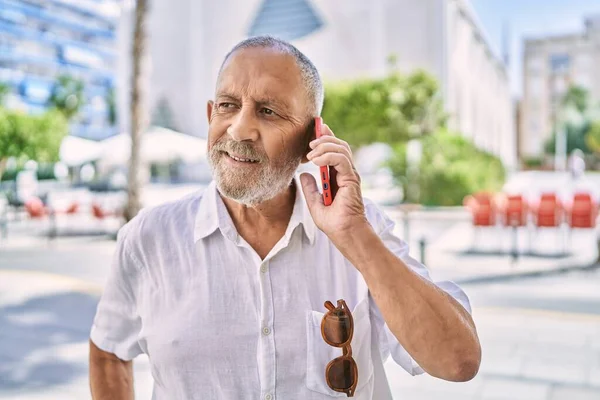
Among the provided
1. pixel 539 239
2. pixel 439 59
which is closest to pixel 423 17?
pixel 439 59

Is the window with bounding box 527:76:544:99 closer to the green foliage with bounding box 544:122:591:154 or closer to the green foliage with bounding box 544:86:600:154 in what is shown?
the green foliage with bounding box 544:86:600:154

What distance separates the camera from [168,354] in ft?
4.45

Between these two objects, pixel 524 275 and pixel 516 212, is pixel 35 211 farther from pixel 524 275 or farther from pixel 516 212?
pixel 524 275

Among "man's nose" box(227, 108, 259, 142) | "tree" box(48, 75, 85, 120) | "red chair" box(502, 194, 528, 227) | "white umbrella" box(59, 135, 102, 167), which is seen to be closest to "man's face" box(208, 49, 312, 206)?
"man's nose" box(227, 108, 259, 142)

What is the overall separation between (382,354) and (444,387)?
3679mm

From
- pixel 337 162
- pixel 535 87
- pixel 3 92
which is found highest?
pixel 535 87

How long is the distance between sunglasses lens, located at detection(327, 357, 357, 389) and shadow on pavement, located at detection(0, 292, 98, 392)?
4.33m

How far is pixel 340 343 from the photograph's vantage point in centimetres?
129

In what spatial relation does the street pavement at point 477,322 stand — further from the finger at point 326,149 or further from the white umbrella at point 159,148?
the white umbrella at point 159,148

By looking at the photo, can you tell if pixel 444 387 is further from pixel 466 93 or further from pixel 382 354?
pixel 466 93

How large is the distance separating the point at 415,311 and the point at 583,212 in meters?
11.5

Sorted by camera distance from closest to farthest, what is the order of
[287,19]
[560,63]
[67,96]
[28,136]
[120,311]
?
[120,311]
[28,136]
[287,19]
[67,96]
[560,63]

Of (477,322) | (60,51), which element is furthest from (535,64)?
(477,322)

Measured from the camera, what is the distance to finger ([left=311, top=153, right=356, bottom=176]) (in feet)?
4.01
